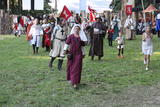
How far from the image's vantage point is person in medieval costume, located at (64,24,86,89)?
10.7 meters

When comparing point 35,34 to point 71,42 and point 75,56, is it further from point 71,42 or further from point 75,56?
point 75,56

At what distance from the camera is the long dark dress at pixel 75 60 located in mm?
10734

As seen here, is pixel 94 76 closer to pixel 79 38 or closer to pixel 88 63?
pixel 79 38

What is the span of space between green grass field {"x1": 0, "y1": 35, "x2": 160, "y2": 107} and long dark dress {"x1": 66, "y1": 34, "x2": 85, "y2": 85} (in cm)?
30

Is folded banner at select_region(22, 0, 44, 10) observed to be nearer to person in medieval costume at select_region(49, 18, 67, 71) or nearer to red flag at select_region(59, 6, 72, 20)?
red flag at select_region(59, 6, 72, 20)

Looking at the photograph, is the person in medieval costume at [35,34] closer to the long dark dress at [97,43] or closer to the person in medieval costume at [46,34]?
the person in medieval costume at [46,34]

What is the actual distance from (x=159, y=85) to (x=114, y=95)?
5.90ft

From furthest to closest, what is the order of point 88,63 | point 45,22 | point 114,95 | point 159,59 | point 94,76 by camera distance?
point 45,22, point 159,59, point 88,63, point 94,76, point 114,95

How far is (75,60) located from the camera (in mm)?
10859

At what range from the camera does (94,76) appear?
1276 centimetres

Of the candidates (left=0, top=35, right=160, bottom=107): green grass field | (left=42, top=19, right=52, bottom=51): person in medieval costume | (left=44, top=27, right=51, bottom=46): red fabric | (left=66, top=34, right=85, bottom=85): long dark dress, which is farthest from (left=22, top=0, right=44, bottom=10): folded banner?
(left=66, top=34, right=85, bottom=85): long dark dress

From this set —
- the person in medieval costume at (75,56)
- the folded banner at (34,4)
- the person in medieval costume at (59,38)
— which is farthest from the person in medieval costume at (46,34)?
the person in medieval costume at (75,56)

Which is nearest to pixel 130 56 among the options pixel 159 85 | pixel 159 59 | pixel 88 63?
pixel 159 59

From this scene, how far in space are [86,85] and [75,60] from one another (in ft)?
2.72
